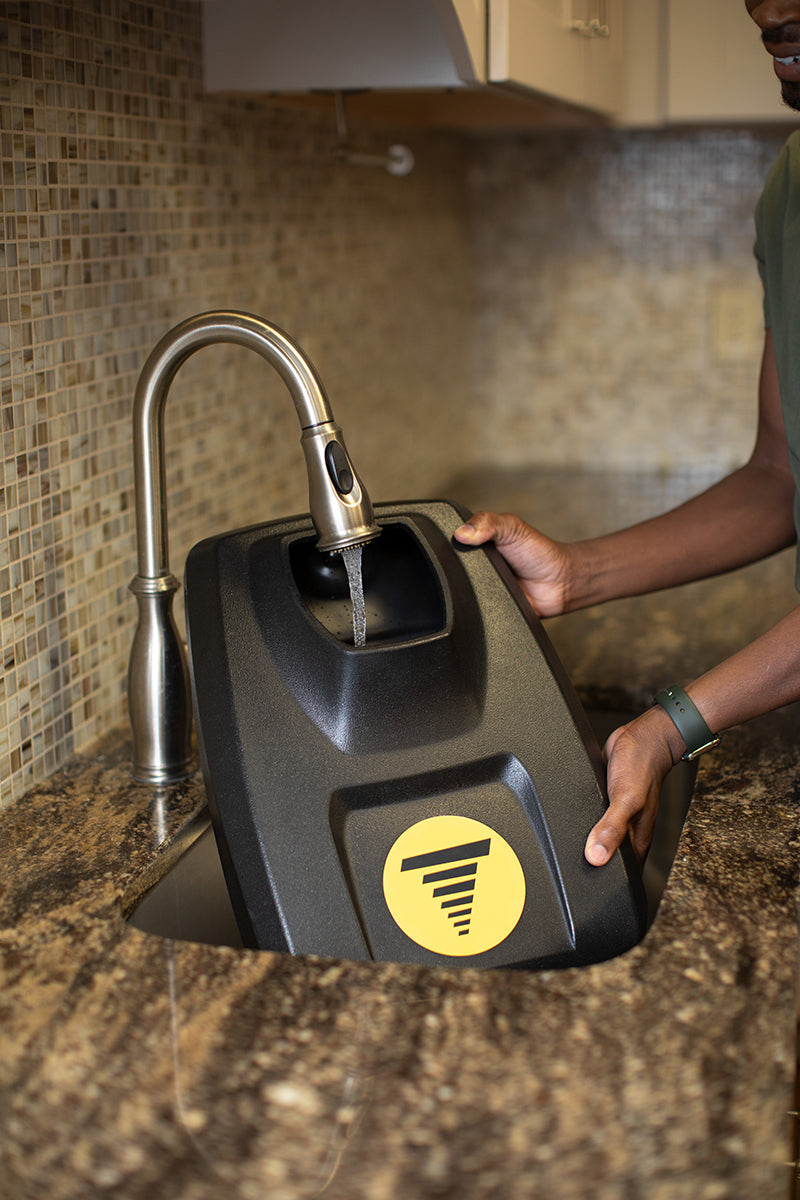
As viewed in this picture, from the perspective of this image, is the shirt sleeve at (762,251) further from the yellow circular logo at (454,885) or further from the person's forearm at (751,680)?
the yellow circular logo at (454,885)

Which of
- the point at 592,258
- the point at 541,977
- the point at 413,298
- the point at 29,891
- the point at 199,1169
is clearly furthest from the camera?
the point at 592,258

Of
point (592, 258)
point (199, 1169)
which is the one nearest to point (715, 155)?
point (592, 258)

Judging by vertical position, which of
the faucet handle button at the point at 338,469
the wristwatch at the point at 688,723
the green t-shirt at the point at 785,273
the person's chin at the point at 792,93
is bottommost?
the wristwatch at the point at 688,723

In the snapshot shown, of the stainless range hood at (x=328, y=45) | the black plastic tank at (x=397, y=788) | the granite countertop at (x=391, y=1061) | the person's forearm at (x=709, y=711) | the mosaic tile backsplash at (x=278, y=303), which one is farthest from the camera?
the stainless range hood at (x=328, y=45)

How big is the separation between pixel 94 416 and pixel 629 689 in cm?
66

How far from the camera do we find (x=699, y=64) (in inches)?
65.0

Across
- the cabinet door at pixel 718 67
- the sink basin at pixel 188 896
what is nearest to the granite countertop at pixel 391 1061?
the sink basin at pixel 188 896

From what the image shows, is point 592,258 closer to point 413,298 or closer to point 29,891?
point 413,298

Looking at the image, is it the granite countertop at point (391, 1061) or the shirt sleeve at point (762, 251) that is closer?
the granite countertop at point (391, 1061)

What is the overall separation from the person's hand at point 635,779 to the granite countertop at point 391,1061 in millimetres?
45

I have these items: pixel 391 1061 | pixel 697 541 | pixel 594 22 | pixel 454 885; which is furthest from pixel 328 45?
pixel 391 1061

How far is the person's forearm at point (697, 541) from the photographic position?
1.21m

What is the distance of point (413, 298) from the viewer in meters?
2.14

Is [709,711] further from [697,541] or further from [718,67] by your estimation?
[718,67]
